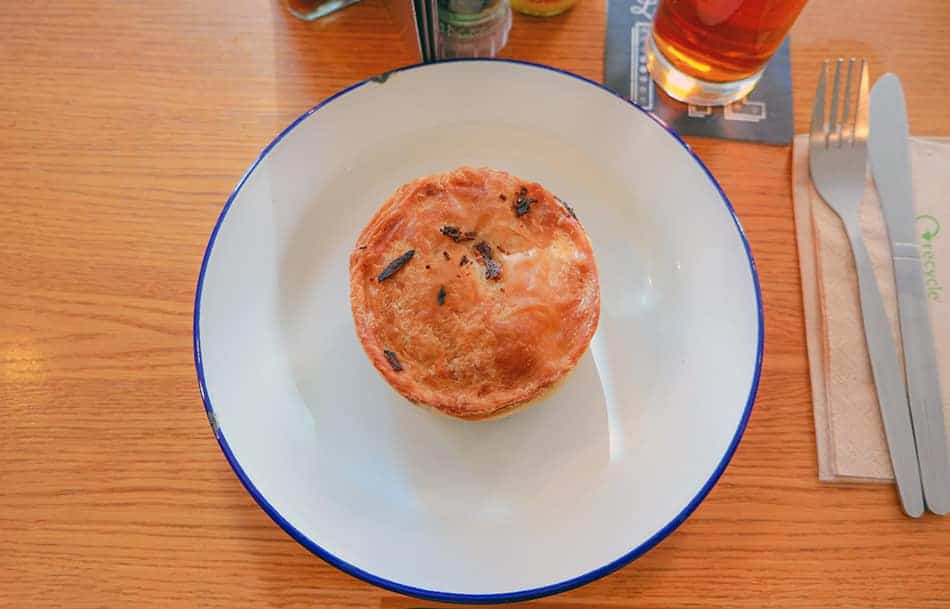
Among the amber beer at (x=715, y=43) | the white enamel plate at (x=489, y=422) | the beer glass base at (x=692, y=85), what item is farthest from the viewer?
the beer glass base at (x=692, y=85)

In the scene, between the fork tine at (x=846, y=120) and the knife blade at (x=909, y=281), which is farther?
the fork tine at (x=846, y=120)

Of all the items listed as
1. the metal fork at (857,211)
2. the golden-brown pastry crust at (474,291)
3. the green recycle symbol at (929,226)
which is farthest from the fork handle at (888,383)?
the golden-brown pastry crust at (474,291)

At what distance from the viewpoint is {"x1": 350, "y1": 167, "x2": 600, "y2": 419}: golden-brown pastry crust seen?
0.94 metres

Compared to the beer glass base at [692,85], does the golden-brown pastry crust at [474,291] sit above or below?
below

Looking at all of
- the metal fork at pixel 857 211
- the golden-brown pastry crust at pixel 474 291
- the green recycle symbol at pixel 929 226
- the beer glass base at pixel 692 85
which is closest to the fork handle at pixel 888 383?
the metal fork at pixel 857 211

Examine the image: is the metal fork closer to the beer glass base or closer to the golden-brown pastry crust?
the beer glass base

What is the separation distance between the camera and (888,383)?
1.00 meters

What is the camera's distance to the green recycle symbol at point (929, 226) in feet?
3.60

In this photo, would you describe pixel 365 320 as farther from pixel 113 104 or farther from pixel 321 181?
pixel 113 104

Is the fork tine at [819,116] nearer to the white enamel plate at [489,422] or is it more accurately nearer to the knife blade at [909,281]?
the knife blade at [909,281]

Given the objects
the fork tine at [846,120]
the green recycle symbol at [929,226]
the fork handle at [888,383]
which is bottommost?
the fork handle at [888,383]

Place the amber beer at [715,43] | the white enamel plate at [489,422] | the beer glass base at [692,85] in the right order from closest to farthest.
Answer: the white enamel plate at [489,422]
the amber beer at [715,43]
the beer glass base at [692,85]

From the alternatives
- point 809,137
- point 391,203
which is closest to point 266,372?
point 391,203

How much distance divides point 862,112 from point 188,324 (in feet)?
3.87
